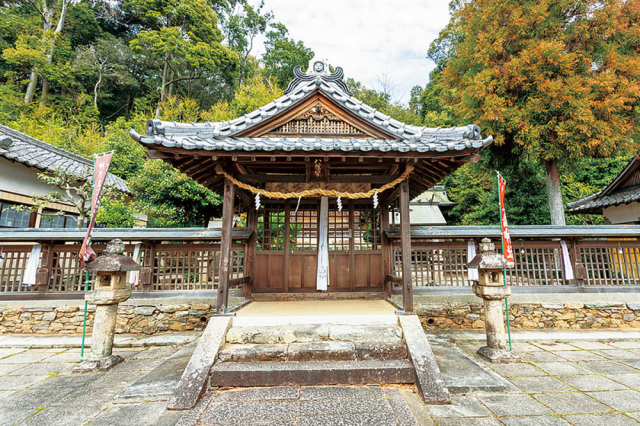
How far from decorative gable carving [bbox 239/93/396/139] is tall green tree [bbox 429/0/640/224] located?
7360 millimetres

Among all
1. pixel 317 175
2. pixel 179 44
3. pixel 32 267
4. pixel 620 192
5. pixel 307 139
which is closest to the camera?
pixel 307 139

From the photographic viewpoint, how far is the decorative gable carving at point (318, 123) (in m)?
5.79

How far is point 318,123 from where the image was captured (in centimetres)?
597

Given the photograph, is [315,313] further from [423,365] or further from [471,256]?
[471,256]

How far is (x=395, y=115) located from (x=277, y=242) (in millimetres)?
25013

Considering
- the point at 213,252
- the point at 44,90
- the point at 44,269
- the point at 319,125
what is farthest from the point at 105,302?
the point at 44,90

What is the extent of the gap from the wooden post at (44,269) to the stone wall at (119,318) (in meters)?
0.50

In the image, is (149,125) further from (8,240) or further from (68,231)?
(8,240)

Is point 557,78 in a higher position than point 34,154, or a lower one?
higher

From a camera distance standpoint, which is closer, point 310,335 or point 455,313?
point 310,335

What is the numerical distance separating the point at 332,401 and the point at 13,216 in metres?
11.4

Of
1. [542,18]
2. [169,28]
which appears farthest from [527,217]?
[169,28]

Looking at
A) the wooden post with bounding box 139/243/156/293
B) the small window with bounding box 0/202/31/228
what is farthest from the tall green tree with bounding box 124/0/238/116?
the wooden post with bounding box 139/243/156/293

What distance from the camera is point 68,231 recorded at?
6.36m
